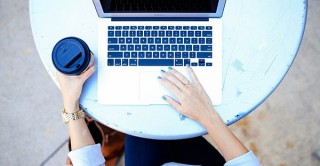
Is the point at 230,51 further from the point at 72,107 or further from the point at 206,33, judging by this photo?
the point at 72,107

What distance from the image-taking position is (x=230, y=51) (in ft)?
3.47

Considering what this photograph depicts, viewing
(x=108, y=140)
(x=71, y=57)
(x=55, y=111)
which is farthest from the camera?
(x=55, y=111)

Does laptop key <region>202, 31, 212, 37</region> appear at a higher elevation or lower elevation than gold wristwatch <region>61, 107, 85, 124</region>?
higher

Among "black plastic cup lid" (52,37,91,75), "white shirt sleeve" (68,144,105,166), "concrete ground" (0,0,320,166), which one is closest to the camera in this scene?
"black plastic cup lid" (52,37,91,75)

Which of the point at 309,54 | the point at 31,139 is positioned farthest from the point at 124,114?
the point at 309,54

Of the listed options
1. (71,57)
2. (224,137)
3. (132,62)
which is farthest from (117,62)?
(224,137)

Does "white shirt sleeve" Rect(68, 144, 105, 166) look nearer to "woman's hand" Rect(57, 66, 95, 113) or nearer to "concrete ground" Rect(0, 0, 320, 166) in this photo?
"woman's hand" Rect(57, 66, 95, 113)

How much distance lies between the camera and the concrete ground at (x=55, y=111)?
1.69 metres

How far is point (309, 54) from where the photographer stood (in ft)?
5.70

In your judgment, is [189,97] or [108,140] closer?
[189,97]

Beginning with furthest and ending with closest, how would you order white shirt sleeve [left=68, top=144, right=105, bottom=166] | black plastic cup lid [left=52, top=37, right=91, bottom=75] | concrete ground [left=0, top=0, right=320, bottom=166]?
concrete ground [left=0, top=0, right=320, bottom=166] < white shirt sleeve [left=68, top=144, right=105, bottom=166] < black plastic cup lid [left=52, top=37, right=91, bottom=75]

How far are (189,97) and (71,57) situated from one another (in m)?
0.36

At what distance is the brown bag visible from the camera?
1472mm

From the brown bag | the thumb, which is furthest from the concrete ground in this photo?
the thumb
